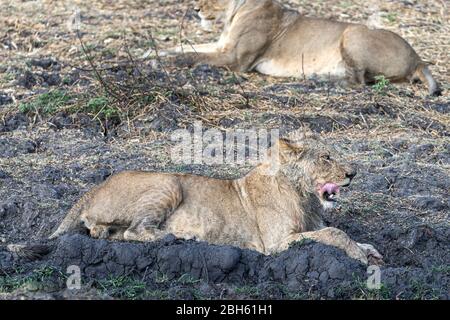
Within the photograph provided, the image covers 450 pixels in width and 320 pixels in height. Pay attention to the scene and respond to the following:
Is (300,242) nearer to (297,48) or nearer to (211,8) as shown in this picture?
(297,48)

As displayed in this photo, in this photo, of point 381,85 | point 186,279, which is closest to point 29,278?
point 186,279

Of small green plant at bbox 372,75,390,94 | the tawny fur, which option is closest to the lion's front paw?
small green plant at bbox 372,75,390,94

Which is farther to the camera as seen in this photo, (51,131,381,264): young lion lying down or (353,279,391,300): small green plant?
(51,131,381,264): young lion lying down

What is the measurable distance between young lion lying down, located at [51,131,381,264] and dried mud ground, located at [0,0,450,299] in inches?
17.4

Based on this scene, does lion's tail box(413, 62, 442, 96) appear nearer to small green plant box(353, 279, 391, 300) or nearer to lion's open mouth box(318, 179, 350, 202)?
lion's open mouth box(318, 179, 350, 202)

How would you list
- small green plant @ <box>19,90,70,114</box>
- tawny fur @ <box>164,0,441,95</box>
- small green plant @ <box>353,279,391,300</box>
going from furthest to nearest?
tawny fur @ <box>164,0,441,95</box> → small green plant @ <box>19,90,70,114</box> → small green plant @ <box>353,279,391,300</box>

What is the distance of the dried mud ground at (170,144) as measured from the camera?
6043 millimetres

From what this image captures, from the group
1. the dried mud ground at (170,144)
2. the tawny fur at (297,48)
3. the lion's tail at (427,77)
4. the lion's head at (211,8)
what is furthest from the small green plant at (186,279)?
the lion's head at (211,8)

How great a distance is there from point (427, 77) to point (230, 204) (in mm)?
4942

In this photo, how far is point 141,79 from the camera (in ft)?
32.6

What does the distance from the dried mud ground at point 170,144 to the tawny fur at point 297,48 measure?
1.06 feet

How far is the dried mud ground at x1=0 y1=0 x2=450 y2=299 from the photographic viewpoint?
19.8 ft
